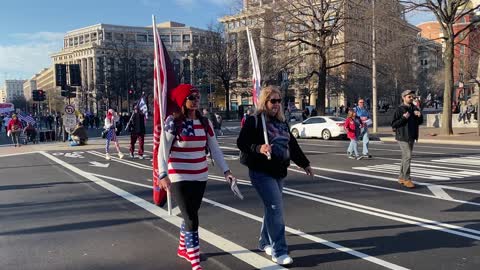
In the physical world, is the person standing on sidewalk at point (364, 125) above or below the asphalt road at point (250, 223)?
above

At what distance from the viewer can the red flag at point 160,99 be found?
4739 millimetres

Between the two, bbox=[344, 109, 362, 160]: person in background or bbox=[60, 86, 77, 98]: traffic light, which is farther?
bbox=[60, 86, 77, 98]: traffic light

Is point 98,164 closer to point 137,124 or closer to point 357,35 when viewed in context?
point 137,124

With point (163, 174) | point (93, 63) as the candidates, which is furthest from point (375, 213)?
point (93, 63)

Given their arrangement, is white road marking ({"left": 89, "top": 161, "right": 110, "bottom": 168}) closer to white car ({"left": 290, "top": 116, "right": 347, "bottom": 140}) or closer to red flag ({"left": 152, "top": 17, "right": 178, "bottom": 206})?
red flag ({"left": 152, "top": 17, "right": 178, "bottom": 206})

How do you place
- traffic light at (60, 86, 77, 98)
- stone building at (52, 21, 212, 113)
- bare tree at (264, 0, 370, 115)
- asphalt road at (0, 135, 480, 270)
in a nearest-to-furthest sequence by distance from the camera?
asphalt road at (0, 135, 480, 270) < traffic light at (60, 86, 77, 98) < bare tree at (264, 0, 370, 115) < stone building at (52, 21, 212, 113)

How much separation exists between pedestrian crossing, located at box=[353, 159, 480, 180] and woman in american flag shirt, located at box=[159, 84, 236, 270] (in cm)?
734

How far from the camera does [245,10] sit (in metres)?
36.1

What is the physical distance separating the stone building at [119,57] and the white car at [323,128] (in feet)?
78.2

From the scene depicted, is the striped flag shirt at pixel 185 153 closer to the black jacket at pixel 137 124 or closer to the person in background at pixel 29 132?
the black jacket at pixel 137 124

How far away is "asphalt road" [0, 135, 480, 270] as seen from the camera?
5062 millimetres

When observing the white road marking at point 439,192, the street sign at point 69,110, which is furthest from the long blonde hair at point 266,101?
the street sign at point 69,110

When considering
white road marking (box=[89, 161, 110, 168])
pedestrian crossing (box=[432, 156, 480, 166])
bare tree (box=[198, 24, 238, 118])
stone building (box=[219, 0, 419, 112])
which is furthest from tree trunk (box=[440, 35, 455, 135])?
bare tree (box=[198, 24, 238, 118])

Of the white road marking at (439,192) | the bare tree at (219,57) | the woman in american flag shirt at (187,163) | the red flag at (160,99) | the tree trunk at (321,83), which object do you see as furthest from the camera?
the bare tree at (219,57)
